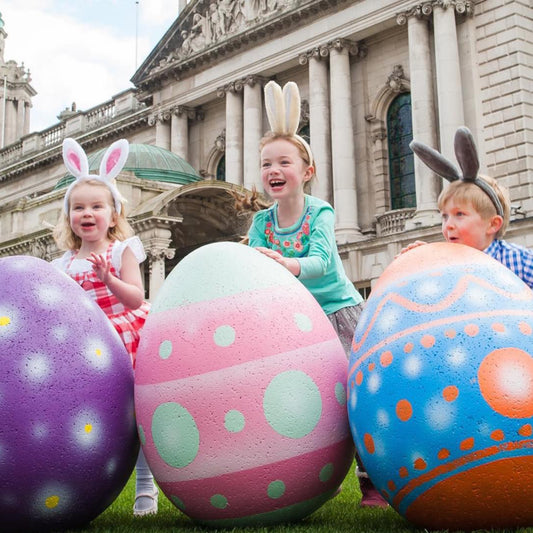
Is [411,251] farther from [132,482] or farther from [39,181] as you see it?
[39,181]

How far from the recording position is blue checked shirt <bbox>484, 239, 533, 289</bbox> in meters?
4.89

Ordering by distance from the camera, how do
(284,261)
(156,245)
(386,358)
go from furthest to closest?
(156,245) < (284,261) < (386,358)

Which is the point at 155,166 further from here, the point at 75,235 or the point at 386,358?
the point at 386,358

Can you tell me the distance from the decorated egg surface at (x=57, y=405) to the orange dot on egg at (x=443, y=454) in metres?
1.81

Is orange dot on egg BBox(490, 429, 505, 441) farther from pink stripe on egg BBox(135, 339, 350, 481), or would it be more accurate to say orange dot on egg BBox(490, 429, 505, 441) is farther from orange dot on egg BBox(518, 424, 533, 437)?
pink stripe on egg BBox(135, 339, 350, 481)

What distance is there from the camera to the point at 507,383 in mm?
3693

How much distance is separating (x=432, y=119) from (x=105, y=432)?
79.9 ft

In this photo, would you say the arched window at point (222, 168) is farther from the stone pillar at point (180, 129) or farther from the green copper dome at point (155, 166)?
the green copper dome at point (155, 166)

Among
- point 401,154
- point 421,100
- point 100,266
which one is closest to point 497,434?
point 100,266

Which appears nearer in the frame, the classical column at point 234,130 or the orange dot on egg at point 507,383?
the orange dot on egg at point 507,383

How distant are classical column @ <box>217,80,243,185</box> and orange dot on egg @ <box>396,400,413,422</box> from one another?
29.8 m

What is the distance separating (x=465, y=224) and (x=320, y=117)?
26.3 metres

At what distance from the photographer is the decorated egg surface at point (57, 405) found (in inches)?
159

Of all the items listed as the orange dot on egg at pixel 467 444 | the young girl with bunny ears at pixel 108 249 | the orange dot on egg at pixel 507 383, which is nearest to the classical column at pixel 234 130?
the young girl with bunny ears at pixel 108 249
